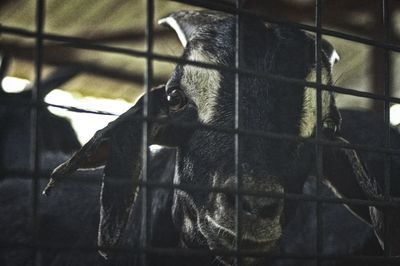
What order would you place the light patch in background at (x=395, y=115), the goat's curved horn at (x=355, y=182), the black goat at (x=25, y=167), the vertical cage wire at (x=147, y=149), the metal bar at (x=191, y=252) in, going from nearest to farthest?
the metal bar at (x=191, y=252) < the vertical cage wire at (x=147, y=149) < the black goat at (x=25, y=167) < the goat's curved horn at (x=355, y=182) < the light patch in background at (x=395, y=115)

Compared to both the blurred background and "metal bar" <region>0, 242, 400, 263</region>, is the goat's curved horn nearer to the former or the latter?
the blurred background

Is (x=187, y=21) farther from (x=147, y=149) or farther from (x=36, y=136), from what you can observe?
(x=36, y=136)

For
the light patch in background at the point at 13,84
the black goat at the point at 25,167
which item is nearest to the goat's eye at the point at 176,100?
the black goat at the point at 25,167

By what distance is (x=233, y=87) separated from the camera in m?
1.76

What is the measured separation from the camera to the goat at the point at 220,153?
1.59m

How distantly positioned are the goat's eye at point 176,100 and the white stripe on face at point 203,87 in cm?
2

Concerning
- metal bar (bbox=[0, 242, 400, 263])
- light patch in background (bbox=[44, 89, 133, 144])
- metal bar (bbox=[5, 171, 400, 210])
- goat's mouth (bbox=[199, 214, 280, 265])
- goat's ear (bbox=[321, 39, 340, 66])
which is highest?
goat's ear (bbox=[321, 39, 340, 66])

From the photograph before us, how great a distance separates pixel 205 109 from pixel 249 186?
0.24 metres

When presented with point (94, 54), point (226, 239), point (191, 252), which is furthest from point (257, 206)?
point (94, 54)

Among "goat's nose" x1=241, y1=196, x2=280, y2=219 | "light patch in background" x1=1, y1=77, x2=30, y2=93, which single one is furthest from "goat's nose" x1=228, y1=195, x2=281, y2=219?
"light patch in background" x1=1, y1=77, x2=30, y2=93

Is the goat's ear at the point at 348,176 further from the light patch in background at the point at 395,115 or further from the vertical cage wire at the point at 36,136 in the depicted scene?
the vertical cage wire at the point at 36,136

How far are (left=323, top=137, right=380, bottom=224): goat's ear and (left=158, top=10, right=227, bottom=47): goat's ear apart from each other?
18.2 inches

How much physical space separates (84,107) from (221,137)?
1.11 feet

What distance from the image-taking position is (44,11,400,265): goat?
159 centimetres
